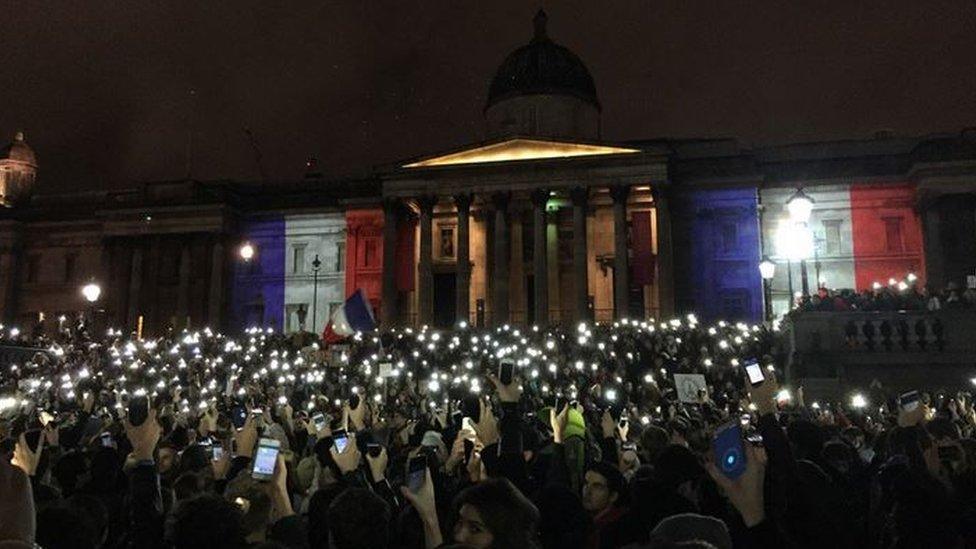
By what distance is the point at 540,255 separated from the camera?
46.7m

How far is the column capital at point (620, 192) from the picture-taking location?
46062mm

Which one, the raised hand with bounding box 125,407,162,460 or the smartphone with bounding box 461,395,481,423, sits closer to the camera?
the raised hand with bounding box 125,407,162,460

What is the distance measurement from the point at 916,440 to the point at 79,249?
210ft

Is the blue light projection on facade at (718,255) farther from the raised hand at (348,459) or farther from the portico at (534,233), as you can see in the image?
the raised hand at (348,459)

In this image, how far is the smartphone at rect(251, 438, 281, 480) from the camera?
5543 mm

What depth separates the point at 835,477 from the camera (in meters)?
6.82

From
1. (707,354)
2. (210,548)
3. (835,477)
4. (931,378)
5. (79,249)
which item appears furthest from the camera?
(79,249)

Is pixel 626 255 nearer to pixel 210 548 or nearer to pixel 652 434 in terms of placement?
pixel 652 434

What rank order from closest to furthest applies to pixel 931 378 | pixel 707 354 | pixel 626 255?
pixel 931 378
pixel 707 354
pixel 626 255

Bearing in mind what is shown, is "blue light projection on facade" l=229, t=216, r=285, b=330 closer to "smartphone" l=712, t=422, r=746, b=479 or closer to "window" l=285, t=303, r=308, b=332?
"window" l=285, t=303, r=308, b=332

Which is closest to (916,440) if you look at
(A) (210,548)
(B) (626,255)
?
(A) (210,548)

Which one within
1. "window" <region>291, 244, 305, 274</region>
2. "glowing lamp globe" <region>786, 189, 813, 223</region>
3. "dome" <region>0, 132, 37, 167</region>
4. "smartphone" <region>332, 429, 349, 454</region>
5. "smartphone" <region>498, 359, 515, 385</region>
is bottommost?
"smartphone" <region>332, 429, 349, 454</region>

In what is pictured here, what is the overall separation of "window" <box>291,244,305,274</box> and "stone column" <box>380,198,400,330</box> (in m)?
9.15

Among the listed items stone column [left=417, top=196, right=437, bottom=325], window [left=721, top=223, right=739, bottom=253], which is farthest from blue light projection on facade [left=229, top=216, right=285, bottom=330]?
window [left=721, top=223, right=739, bottom=253]
